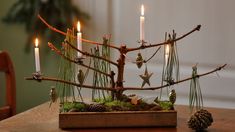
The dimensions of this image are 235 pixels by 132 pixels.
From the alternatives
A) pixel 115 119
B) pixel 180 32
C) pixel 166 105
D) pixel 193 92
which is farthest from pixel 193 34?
pixel 115 119

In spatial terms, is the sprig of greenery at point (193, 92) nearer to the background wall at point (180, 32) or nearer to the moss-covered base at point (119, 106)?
the moss-covered base at point (119, 106)

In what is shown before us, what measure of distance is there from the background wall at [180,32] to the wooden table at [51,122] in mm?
499

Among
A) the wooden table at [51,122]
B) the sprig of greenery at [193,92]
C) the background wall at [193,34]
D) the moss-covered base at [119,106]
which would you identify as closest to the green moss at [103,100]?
the moss-covered base at [119,106]

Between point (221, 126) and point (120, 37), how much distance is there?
35.0 inches

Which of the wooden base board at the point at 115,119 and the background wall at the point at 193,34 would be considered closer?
the wooden base board at the point at 115,119

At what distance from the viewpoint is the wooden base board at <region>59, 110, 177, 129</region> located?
1.23 meters

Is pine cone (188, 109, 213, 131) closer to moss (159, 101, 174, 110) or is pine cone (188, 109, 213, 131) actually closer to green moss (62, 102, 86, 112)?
moss (159, 101, 174, 110)

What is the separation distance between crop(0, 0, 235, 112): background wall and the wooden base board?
776mm

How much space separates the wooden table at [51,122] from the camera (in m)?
1.24

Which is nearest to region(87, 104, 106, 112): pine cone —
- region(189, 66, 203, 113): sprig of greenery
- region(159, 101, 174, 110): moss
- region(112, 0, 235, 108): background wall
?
region(159, 101, 174, 110): moss

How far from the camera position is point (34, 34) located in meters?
2.16

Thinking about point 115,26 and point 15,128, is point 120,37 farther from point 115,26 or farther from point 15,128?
point 15,128

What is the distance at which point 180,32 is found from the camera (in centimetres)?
198

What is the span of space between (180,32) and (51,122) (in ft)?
2.84
